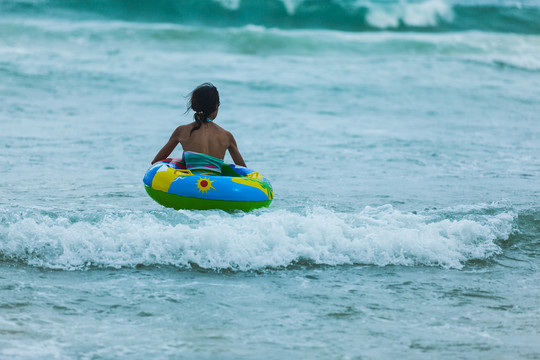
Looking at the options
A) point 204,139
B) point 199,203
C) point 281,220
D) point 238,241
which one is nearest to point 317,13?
point 204,139

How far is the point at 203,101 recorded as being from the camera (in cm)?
568

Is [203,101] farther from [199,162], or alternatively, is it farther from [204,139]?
[199,162]

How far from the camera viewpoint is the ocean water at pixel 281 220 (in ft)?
12.2

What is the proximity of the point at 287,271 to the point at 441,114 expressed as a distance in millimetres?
8932

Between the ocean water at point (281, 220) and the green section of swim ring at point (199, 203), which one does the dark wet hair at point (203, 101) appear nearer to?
the green section of swim ring at point (199, 203)

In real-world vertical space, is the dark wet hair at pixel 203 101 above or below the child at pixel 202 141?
above

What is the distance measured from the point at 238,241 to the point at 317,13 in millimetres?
23478

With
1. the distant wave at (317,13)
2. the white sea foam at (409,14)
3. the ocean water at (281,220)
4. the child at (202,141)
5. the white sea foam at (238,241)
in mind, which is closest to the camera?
the ocean water at (281,220)

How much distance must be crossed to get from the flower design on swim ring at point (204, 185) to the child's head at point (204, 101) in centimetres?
50

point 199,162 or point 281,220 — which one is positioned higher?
point 199,162

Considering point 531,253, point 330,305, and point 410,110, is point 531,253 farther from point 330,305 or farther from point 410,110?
point 410,110

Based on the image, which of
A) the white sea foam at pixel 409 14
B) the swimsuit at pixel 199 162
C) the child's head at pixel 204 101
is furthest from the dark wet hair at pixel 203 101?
the white sea foam at pixel 409 14

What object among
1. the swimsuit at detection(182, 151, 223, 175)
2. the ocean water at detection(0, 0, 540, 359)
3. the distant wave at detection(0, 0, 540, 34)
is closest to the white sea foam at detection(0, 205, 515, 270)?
the ocean water at detection(0, 0, 540, 359)

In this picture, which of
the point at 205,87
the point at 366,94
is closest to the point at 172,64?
the point at 366,94
